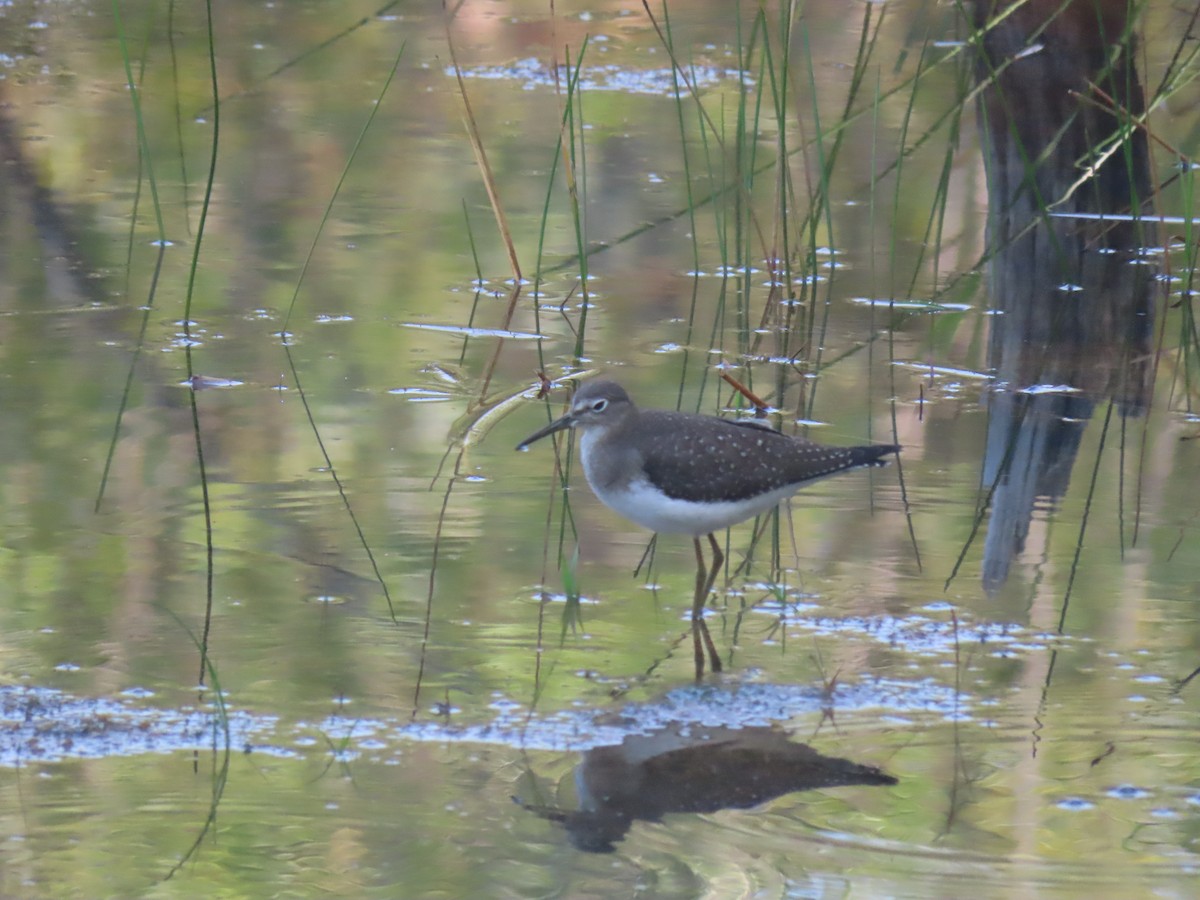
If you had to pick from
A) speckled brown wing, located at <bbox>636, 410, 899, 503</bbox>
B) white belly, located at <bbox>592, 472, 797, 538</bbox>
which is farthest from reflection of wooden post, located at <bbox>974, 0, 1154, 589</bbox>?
white belly, located at <bbox>592, 472, 797, 538</bbox>

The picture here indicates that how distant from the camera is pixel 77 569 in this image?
4.18 meters

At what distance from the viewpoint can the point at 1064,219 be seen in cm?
756

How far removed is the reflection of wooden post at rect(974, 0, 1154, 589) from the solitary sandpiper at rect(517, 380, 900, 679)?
4.26ft

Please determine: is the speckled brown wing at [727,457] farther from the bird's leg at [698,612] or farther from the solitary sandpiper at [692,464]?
the bird's leg at [698,612]

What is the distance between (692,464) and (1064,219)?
3920mm

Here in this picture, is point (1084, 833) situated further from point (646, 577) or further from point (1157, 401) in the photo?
point (1157, 401)

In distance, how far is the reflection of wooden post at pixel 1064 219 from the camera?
582 centimetres

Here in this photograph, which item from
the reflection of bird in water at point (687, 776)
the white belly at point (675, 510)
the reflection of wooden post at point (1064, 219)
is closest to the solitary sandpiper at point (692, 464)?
the white belly at point (675, 510)

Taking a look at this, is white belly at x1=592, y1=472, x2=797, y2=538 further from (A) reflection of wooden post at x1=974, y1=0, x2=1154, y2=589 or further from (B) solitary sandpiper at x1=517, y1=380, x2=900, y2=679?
(A) reflection of wooden post at x1=974, y1=0, x2=1154, y2=589

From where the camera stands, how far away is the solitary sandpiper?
4.13m

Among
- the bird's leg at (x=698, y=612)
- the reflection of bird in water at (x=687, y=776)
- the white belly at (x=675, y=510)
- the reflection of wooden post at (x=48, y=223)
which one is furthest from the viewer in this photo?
the reflection of wooden post at (x=48, y=223)

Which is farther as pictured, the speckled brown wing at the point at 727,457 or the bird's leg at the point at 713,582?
the speckled brown wing at the point at 727,457

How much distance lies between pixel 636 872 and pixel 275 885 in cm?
60

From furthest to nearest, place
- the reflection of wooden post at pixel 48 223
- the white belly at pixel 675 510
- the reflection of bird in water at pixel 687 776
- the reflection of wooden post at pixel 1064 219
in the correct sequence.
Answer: the reflection of wooden post at pixel 48 223 < the reflection of wooden post at pixel 1064 219 < the white belly at pixel 675 510 < the reflection of bird in water at pixel 687 776
